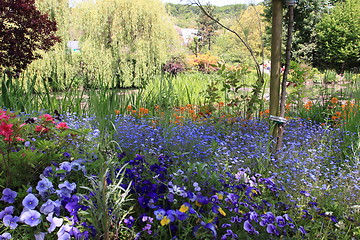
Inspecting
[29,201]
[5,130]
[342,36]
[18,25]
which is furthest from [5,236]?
[342,36]

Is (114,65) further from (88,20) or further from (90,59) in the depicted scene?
(88,20)

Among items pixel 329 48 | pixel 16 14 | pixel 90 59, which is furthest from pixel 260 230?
pixel 329 48

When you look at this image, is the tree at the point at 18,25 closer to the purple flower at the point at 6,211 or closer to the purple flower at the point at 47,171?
the purple flower at the point at 47,171

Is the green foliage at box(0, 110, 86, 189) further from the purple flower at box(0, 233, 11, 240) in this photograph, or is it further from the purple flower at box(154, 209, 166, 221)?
the purple flower at box(154, 209, 166, 221)

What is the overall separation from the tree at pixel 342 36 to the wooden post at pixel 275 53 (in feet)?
53.9

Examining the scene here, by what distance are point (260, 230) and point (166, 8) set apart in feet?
35.9

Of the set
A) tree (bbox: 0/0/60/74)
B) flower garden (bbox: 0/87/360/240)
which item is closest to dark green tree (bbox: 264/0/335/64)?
tree (bbox: 0/0/60/74)

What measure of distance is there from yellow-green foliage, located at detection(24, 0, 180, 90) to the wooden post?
274 inches

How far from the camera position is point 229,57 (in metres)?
22.4

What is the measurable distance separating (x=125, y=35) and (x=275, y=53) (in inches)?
321

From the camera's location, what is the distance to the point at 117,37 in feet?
32.3

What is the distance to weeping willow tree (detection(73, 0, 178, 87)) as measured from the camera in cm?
970

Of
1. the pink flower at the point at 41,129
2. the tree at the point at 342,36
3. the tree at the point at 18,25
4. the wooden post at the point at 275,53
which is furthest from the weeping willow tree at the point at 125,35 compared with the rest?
the tree at the point at 342,36

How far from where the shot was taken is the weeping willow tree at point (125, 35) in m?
9.70
